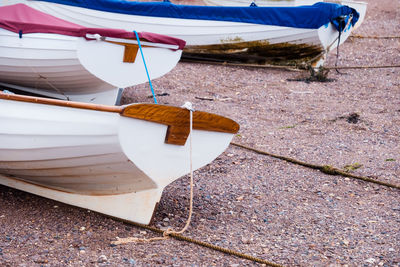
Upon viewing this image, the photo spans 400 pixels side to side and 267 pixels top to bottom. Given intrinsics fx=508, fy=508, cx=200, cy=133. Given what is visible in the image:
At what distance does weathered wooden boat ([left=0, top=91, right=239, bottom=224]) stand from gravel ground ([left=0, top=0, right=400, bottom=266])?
191mm

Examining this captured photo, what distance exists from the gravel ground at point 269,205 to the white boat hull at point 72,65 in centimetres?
124

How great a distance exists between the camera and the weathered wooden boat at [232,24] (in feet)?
29.7

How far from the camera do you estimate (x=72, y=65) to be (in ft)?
18.6

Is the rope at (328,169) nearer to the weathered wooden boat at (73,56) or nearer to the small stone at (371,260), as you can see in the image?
the small stone at (371,260)

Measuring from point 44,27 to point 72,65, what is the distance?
0.52 metres

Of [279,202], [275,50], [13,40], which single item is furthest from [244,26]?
[279,202]

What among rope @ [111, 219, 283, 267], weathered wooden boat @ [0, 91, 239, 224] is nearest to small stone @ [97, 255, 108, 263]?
rope @ [111, 219, 283, 267]

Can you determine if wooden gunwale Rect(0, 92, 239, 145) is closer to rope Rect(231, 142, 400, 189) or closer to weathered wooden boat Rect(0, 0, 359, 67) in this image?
rope Rect(231, 142, 400, 189)

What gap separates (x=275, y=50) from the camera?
383 inches

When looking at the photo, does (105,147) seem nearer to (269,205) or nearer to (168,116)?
(168,116)

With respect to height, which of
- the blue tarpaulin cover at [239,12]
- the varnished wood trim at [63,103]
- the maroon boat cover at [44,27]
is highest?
the blue tarpaulin cover at [239,12]

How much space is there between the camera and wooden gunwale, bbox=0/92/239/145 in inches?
126

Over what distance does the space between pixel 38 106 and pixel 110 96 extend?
2.80m

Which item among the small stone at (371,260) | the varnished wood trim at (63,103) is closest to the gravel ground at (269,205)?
the small stone at (371,260)
